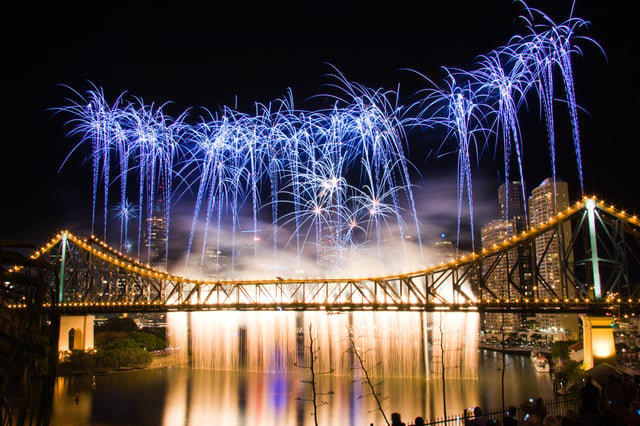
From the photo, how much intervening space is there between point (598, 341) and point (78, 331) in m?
61.6

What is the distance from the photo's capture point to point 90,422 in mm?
40406

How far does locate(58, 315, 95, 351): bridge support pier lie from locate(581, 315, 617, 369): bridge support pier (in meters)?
59.6

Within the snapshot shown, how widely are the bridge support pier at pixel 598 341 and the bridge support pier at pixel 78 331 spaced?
59.6 m

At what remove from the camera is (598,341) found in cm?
3800

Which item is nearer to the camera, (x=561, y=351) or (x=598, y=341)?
(x=598, y=341)

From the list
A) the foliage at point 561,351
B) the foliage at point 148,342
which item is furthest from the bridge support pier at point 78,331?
the foliage at point 561,351

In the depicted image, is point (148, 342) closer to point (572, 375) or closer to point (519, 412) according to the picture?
point (572, 375)

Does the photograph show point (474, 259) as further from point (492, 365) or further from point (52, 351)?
point (52, 351)

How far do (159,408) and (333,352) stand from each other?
34791 mm

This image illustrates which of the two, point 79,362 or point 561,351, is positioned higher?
point 561,351

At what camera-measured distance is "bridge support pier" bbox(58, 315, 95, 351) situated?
225ft

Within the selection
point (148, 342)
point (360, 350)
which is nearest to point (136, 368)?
point (148, 342)

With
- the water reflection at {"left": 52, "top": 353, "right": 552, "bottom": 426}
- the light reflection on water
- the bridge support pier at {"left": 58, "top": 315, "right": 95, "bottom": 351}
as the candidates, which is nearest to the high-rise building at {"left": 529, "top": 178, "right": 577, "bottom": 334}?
the light reflection on water

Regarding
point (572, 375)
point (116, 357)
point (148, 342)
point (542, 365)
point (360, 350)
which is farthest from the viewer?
point (148, 342)
